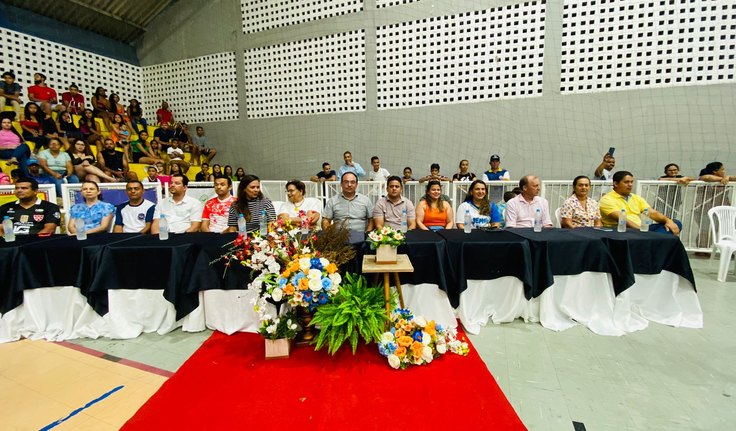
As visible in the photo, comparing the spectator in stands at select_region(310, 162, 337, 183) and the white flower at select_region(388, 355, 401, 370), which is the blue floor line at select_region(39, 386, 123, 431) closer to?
the white flower at select_region(388, 355, 401, 370)

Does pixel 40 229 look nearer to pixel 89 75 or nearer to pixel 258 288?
pixel 258 288

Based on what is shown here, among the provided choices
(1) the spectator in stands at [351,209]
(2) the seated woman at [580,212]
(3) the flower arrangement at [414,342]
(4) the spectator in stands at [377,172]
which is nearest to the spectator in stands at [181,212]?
(1) the spectator in stands at [351,209]

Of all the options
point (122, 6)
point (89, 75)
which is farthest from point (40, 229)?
point (122, 6)

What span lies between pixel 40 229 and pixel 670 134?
31.8 feet

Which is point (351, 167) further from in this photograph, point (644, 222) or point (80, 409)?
point (80, 409)

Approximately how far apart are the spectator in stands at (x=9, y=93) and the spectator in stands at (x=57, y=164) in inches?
79.8

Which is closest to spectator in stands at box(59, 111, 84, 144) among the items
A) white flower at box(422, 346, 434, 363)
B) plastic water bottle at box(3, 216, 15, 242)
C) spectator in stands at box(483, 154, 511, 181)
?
plastic water bottle at box(3, 216, 15, 242)

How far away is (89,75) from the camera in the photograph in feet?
28.6

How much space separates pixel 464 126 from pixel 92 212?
6.58 meters

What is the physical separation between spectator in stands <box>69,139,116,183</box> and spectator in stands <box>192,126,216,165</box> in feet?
8.85

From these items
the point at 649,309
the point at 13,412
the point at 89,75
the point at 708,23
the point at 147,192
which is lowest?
the point at 13,412

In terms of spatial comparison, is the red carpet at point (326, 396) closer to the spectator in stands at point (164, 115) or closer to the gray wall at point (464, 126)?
the gray wall at point (464, 126)

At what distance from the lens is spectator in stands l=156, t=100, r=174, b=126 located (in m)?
9.09

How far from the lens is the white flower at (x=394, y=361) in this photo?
6.53ft
